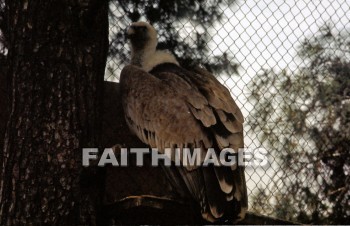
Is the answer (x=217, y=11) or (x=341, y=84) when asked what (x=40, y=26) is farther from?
(x=341, y=84)

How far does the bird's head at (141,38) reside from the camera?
12.9ft

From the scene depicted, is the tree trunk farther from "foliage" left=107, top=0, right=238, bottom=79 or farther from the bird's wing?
"foliage" left=107, top=0, right=238, bottom=79

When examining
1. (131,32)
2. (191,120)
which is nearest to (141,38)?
(131,32)

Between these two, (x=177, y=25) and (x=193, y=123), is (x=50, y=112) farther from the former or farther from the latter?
(x=177, y=25)

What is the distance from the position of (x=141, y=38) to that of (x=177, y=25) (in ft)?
0.86

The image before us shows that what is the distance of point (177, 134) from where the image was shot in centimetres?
306

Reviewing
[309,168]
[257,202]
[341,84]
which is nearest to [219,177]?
[257,202]

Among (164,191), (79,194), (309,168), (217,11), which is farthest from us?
(309,168)

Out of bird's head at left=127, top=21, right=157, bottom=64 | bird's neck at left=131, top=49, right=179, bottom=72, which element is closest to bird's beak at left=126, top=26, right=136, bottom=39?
bird's head at left=127, top=21, right=157, bottom=64

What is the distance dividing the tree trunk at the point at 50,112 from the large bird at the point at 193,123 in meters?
0.49

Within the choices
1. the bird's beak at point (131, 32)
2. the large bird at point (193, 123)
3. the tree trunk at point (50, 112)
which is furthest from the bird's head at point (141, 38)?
the tree trunk at point (50, 112)

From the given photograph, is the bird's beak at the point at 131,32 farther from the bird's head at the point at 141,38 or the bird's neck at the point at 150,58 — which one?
the bird's neck at the point at 150,58

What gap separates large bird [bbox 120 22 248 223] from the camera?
2.74 meters

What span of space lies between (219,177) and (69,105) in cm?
68
